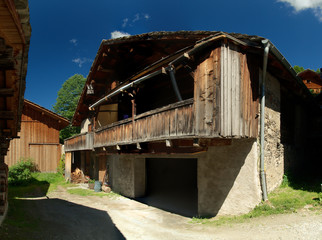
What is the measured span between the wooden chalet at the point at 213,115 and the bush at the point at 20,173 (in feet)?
27.9

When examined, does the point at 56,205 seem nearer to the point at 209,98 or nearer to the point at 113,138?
the point at 113,138

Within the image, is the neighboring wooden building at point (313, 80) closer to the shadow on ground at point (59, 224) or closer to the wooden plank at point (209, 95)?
the wooden plank at point (209, 95)

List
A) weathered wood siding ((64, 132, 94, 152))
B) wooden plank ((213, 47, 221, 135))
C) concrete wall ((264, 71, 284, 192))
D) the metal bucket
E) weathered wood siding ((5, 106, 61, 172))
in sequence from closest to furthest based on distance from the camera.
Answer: wooden plank ((213, 47, 221, 135)) → concrete wall ((264, 71, 284, 192)) → weathered wood siding ((64, 132, 94, 152)) → the metal bucket → weathered wood siding ((5, 106, 61, 172))

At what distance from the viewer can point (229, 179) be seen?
7.65 meters

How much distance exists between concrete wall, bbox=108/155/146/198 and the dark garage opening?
0.57m

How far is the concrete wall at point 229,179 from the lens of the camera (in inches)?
289

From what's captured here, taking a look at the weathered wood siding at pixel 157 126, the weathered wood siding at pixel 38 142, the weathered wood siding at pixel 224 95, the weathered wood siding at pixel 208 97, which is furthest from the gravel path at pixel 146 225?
the weathered wood siding at pixel 38 142

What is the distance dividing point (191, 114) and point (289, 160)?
5.78 m

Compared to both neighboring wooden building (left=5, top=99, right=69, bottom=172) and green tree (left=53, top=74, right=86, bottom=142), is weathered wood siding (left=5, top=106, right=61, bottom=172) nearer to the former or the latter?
neighboring wooden building (left=5, top=99, right=69, bottom=172)

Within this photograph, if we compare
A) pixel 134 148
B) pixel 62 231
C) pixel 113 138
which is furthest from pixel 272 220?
pixel 113 138

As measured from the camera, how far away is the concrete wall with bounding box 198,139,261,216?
733cm

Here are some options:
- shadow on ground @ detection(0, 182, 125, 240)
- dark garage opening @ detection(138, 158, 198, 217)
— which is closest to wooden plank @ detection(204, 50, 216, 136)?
shadow on ground @ detection(0, 182, 125, 240)

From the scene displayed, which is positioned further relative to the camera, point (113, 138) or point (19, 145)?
point (19, 145)

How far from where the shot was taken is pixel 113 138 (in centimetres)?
1128
